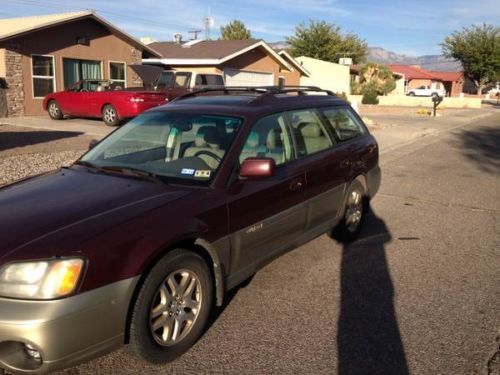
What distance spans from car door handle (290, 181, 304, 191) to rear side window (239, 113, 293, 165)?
0.66 feet

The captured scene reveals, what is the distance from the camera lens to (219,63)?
23859 millimetres

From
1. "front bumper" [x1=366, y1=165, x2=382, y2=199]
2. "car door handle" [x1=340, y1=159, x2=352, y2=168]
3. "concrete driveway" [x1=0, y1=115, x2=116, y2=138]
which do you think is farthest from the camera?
"concrete driveway" [x1=0, y1=115, x2=116, y2=138]

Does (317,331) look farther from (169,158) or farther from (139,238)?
(169,158)

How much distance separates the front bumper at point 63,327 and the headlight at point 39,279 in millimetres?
41

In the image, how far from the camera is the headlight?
2592mm

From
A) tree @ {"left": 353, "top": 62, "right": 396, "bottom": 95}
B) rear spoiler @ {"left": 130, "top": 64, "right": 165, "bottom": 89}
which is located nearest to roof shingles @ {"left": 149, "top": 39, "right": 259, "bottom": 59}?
rear spoiler @ {"left": 130, "top": 64, "right": 165, "bottom": 89}

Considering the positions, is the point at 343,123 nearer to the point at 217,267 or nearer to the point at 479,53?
the point at 217,267

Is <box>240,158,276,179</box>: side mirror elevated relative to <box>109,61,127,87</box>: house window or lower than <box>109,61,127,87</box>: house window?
lower

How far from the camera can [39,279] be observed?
8.55 feet

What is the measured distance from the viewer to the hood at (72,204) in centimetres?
285

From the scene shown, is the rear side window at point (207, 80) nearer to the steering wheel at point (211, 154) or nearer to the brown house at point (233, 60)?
the brown house at point (233, 60)

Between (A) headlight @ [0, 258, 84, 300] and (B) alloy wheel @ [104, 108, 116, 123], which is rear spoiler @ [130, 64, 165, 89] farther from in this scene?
(A) headlight @ [0, 258, 84, 300]

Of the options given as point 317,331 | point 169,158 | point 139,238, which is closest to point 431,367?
point 317,331

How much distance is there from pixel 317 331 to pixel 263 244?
76 cm
